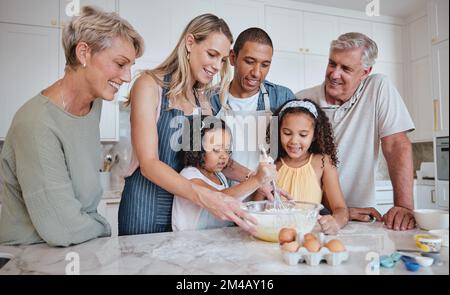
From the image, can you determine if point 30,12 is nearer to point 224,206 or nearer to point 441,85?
point 224,206

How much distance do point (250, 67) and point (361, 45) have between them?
0.31 m

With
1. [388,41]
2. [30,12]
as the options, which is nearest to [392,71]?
[388,41]

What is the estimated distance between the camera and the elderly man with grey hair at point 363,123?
2.94ft

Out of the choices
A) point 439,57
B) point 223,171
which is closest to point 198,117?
point 223,171

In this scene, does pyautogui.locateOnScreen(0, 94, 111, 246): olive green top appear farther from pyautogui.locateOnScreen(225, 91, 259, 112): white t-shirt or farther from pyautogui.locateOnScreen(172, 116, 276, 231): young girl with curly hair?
pyautogui.locateOnScreen(225, 91, 259, 112): white t-shirt

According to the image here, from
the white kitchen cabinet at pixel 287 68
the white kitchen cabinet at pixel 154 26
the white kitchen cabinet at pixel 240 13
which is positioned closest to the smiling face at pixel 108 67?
the white kitchen cabinet at pixel 154 26

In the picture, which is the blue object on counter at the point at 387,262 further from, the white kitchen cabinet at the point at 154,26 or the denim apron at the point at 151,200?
the white kitchen cabinet at the point at 154,26

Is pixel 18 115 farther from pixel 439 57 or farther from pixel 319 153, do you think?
pixel 439 57

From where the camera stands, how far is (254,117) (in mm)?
926

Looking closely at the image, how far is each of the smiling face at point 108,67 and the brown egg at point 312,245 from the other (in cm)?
49

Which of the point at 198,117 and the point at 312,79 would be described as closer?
the point at 198,117

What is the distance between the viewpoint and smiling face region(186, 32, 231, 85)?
0.81m

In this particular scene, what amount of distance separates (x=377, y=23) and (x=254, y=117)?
421mm

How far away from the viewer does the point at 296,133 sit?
0.87 m
